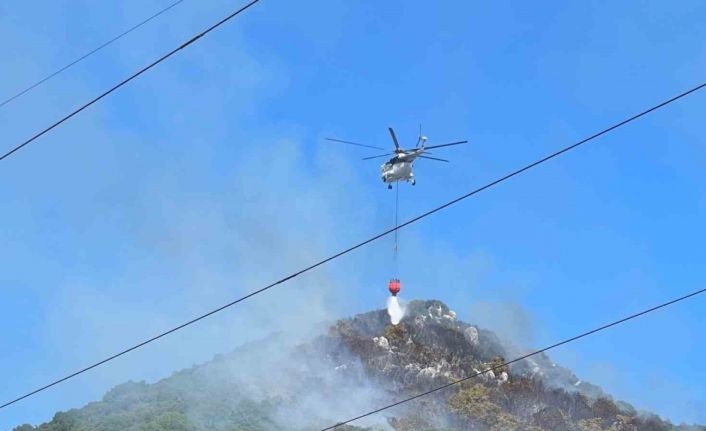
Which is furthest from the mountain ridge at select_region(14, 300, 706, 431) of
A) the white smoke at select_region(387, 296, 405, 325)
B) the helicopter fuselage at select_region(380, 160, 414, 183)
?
the helicopter fuselage at select_region(380, 160, 414, 183)

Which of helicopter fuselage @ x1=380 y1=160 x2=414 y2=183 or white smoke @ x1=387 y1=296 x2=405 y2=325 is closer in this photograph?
helicopter fuselage @ x1=380 y1=160 x2=414 y2=183

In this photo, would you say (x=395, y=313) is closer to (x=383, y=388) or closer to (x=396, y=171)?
(x=383, y=388)

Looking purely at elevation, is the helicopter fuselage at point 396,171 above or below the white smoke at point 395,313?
below

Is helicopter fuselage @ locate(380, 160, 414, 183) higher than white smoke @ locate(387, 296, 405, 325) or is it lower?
lower

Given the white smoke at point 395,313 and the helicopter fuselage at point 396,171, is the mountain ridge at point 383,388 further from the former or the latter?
the helicopter fuselage at point 396,171

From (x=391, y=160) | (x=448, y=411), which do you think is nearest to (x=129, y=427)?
(x=448, y=411)

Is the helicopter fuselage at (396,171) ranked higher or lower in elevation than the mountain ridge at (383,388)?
lower

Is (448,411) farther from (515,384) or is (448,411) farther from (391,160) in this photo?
(391,160)

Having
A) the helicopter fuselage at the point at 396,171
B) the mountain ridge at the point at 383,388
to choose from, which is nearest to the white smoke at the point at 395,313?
the mountain ridge at the point at 383,388

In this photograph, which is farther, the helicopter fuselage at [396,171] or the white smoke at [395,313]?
the white smoke at [395,313]

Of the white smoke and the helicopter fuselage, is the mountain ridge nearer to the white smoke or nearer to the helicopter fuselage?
the white smoke

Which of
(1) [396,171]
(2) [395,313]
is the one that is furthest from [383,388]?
(1) [396,171]

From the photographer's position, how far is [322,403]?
17162 centimetres

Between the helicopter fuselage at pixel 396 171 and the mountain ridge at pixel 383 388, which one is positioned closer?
the helicopter fuselage at pixel 396 171
